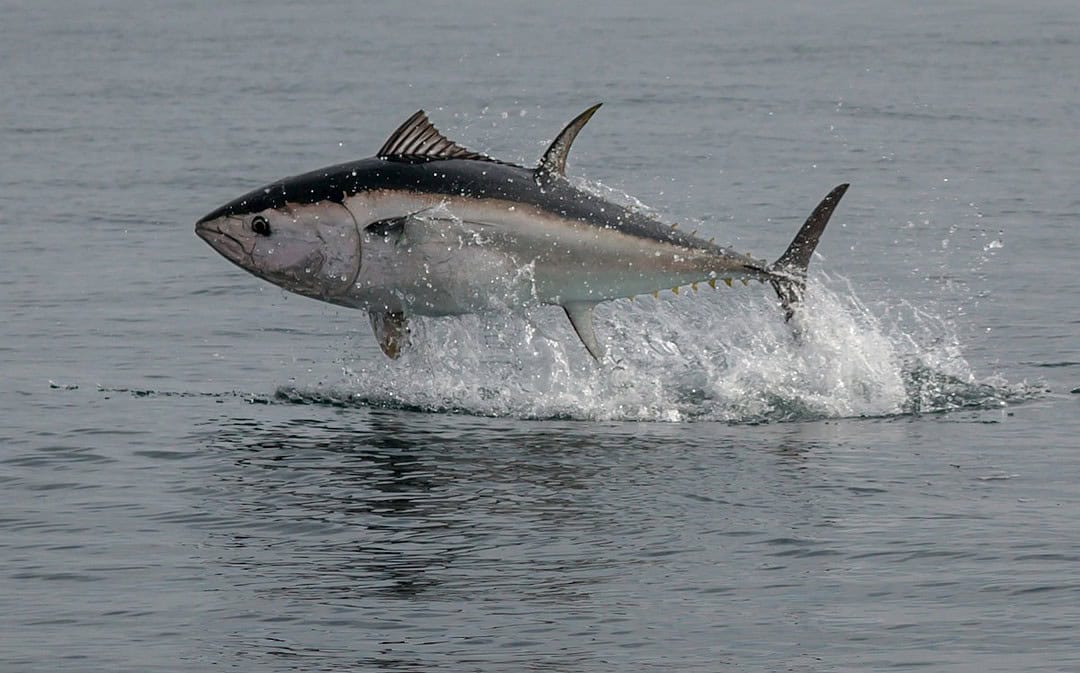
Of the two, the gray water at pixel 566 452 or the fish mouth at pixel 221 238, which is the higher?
the fish mouth at pixel 221 238

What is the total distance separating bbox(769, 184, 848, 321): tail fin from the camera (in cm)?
1302

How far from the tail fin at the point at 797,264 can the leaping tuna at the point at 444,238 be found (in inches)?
13.2

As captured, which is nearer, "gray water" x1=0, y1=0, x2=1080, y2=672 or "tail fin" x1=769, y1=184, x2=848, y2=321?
"gray water" x1=0, y1=0, x2=1080, y2=672

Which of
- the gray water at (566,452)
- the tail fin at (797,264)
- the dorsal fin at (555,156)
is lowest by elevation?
the gray water at (566,452)

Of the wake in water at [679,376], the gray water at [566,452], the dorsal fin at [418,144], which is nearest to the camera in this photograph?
the gray water at [566,452]

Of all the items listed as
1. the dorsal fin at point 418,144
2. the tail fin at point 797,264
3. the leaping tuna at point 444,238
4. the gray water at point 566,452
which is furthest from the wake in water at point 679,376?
the dorsal fin at point 418,144

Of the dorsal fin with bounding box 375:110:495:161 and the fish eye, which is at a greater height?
the dorsal fin with bounding box 375:110:495:161

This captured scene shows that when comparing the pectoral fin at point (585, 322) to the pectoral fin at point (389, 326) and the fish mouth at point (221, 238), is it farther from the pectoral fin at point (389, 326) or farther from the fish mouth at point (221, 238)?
the fish mouth at point (221, 238)

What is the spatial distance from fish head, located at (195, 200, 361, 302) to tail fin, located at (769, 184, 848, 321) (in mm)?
2757

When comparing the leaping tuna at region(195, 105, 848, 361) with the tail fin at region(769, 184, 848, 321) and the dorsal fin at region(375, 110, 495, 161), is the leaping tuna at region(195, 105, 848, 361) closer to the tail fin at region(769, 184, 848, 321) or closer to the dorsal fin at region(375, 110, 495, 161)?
the dorsal fin at region(375, 110, 495, 161)

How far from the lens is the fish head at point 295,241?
12.2 metres

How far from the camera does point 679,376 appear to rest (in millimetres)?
15008

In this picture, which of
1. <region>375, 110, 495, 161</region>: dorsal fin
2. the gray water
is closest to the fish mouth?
<region>375, 110, 495, 161</region>: dorsal fin

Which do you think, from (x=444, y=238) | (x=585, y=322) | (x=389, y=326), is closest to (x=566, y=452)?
(x=585, y=322)
